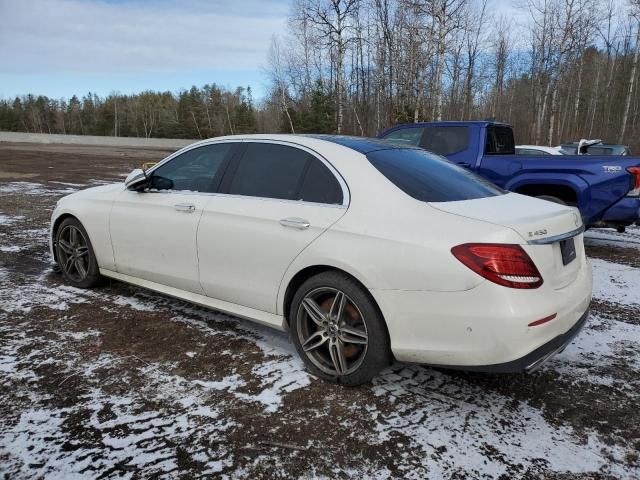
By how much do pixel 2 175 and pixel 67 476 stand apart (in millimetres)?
16569

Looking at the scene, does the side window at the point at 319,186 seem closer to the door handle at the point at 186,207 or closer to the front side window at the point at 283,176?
the front side window at the point at 283,176

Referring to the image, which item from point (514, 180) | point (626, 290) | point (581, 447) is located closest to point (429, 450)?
point (581, 447)

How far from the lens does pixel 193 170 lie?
407cm

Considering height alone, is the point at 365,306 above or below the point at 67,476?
above

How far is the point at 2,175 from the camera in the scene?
15562 millimetres

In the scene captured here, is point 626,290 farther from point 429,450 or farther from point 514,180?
point 429,450

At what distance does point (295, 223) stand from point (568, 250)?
170 centimetres

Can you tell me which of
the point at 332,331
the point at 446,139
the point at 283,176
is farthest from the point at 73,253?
the point at 446,139

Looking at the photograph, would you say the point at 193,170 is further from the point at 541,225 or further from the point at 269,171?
the point at 541,225

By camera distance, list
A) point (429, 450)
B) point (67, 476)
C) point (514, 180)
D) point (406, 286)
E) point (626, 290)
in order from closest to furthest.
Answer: point (67, 476) < point (429, 450) < point (406, 286) < point (626, 290) < point (514, 180)

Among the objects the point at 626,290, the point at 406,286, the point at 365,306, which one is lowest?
the point at 626,290

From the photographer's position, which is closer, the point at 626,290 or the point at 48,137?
the point at 626,290

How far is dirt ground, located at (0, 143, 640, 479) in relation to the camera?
91.2 inches

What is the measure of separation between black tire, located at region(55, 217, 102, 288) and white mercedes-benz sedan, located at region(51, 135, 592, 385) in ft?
2.26
